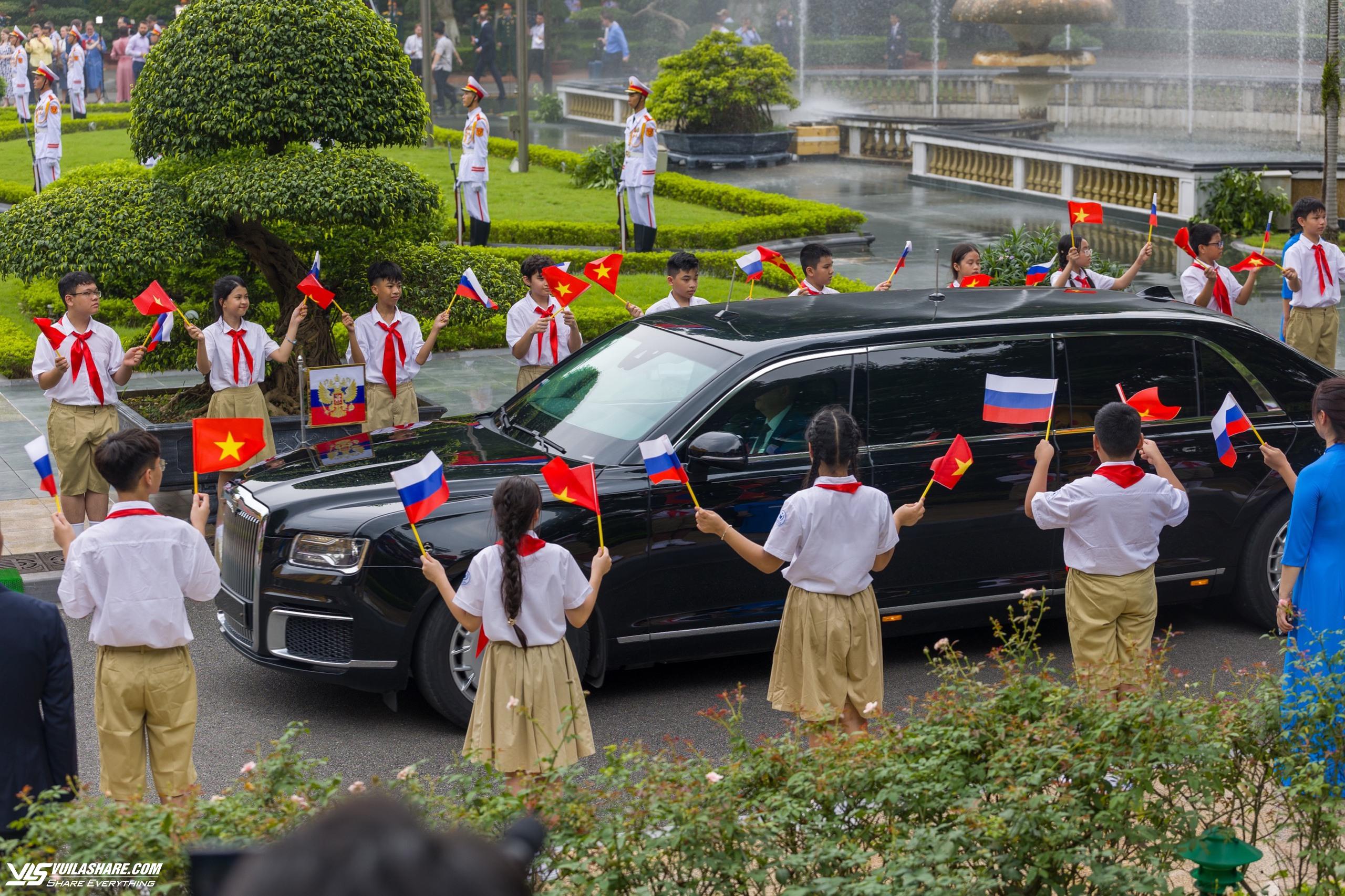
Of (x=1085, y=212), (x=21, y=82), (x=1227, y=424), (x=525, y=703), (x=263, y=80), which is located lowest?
(x=525, y=703)

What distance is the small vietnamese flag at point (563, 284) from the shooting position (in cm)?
936

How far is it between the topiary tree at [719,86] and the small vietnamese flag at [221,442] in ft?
71.4

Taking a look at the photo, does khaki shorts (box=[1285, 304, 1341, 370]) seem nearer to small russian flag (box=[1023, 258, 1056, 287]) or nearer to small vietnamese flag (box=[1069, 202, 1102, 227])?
small russian flag (box=[1023, 258, 1056, 287])

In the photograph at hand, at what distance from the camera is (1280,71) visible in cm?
3956

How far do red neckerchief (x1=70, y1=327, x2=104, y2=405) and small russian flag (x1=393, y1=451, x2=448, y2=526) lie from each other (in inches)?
155

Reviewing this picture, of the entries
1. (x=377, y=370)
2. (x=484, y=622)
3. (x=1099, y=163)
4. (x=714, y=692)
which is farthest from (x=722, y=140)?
(x=484, y=622)

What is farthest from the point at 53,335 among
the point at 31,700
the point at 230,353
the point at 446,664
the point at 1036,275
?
the point at 1036,275

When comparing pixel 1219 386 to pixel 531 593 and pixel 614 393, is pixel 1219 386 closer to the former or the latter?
pixel 614 393

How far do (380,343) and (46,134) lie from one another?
16440 mm

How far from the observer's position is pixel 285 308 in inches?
460

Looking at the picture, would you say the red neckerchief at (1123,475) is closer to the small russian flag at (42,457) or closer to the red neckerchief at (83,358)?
the small russian flag at (42,457)

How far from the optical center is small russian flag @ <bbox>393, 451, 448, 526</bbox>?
18.9 ft

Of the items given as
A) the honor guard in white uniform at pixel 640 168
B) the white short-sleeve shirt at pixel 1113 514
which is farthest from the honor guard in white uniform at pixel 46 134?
the white short-sleeve shirt at pixel 1113 514

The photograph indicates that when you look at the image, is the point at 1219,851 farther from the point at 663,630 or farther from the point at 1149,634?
the point at 663,630
